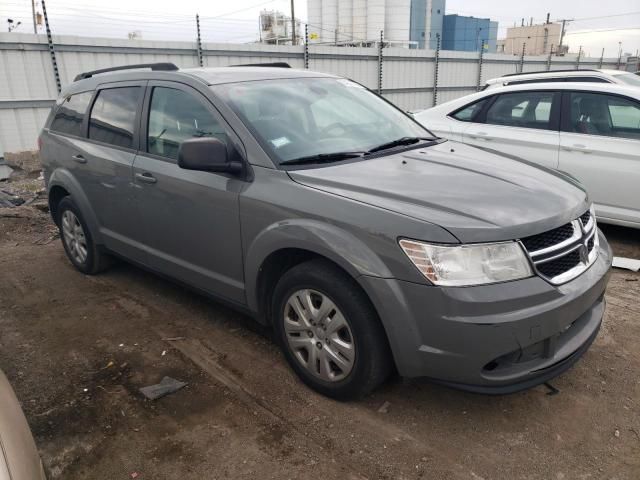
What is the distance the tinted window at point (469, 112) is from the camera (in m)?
6.18

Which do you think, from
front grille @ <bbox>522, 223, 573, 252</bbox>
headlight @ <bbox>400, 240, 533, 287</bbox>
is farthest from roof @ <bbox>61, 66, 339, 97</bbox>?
front grille @ <bbox>522, 223, 573, 252</bbox>

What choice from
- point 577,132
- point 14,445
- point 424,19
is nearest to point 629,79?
point 577,132

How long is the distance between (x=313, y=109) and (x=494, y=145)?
324 cm

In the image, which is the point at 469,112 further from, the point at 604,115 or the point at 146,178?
the point at 146,178

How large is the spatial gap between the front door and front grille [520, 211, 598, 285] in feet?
5.27

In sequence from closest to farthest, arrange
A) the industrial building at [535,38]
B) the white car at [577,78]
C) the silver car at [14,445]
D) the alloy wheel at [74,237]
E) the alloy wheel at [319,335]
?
the silver car at [14,445] < the alloy wheel at [319,335] < the alloy wheel at [74,237] < the white car at [577,78] < the industrial building at [535,38]

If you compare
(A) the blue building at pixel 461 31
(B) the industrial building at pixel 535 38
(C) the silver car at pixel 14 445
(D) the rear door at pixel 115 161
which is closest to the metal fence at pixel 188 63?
(D) the rear door at pixel 115 161

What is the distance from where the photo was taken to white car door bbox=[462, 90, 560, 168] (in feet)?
18.2

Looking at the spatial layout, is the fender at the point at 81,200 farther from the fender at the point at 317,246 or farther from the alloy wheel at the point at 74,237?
the fender at the point at 317,246

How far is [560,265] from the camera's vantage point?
8.21 feet

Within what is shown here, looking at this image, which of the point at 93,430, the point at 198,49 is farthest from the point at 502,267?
the point at 198,49

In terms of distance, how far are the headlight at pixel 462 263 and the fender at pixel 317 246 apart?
178 mm

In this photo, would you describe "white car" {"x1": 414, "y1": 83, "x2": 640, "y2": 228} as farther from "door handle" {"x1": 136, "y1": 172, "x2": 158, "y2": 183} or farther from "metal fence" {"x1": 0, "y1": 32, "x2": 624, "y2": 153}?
"metal fence" {"x1": 0, "y1": 32, "x2": 624, "y2": 153}

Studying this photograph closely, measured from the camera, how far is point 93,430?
8.90ft
